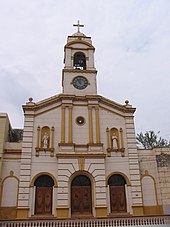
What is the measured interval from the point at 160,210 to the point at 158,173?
254cm

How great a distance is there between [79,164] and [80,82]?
6.93 m

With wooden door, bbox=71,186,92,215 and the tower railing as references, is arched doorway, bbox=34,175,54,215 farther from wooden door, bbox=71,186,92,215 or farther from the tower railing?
the tower railing

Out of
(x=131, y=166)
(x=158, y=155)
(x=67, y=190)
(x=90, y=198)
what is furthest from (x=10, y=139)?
(x=158, y=155)

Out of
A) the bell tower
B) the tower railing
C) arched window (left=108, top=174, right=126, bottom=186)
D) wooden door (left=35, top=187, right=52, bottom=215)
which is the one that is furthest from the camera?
the bell tower

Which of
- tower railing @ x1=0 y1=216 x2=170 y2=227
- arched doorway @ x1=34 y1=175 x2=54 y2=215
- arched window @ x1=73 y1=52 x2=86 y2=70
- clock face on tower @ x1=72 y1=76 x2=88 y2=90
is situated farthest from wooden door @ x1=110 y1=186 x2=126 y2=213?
arched window @ x1=73 y1=52 x2=86 y2=70

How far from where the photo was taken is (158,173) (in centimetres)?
1830

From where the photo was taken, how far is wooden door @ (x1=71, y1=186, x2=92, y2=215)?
1656cm

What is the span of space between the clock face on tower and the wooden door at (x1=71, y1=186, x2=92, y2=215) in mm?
7974

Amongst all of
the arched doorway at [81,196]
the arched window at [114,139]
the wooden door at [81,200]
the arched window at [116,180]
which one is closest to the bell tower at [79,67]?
the arched window at [114,139]

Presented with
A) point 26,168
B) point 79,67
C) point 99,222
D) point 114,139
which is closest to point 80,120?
point 114,139

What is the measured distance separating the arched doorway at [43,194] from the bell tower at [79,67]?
7.00 meters

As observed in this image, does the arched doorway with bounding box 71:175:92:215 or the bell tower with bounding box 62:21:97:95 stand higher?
the bell tower with bounding box 62:21:97:95

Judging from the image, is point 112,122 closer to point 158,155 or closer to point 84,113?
point 84,113

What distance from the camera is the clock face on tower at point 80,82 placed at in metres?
20.4
